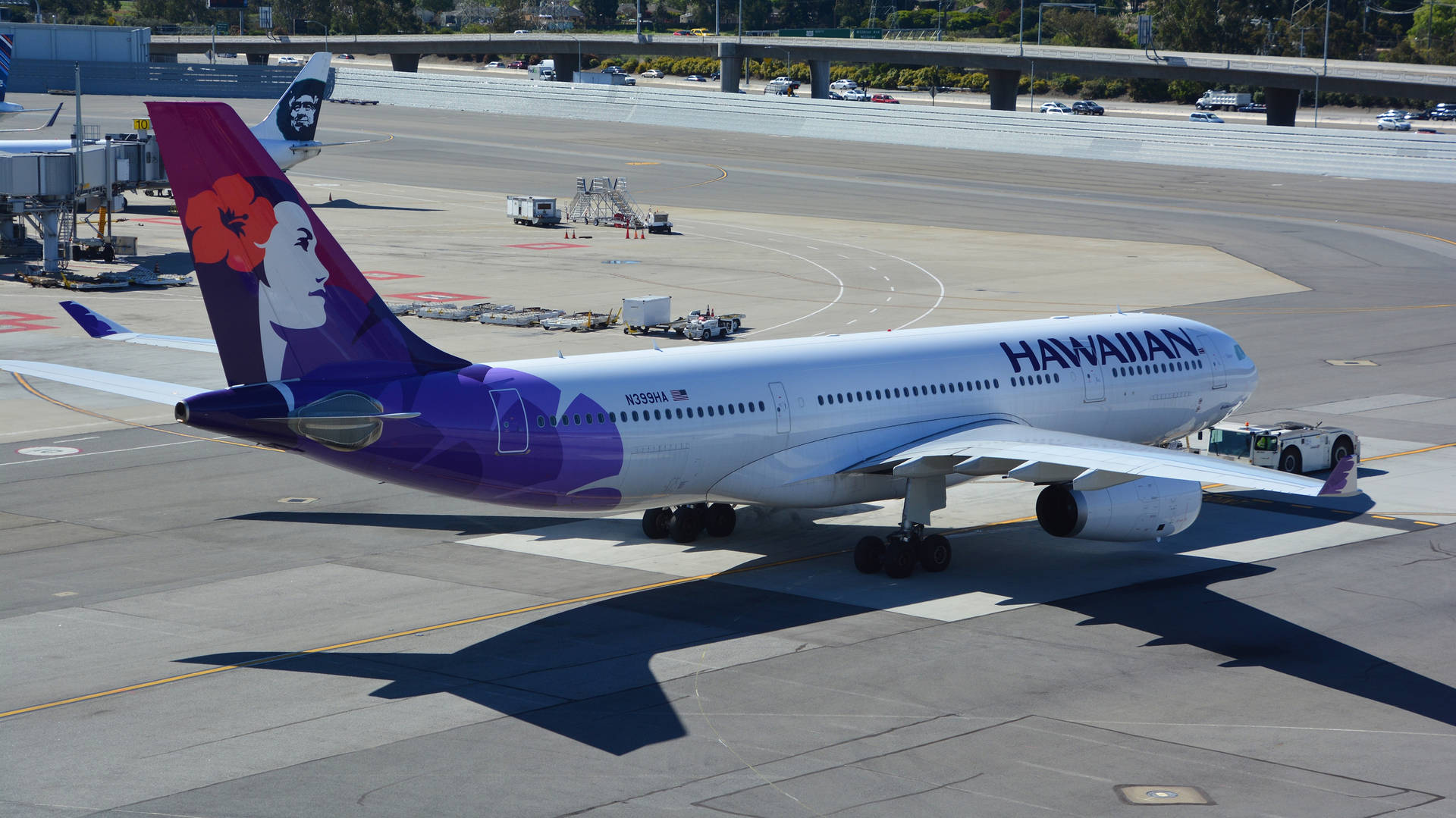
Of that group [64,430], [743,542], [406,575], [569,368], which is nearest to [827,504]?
[743,542]

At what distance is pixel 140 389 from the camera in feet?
87.5

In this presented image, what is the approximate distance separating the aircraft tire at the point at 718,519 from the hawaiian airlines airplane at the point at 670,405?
59 mm

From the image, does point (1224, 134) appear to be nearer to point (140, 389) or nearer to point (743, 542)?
point (743, 542)

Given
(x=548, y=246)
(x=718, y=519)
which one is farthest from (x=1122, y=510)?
(x=548, y=246)

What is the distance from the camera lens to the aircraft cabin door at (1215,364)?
129 ft

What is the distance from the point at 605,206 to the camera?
102 m

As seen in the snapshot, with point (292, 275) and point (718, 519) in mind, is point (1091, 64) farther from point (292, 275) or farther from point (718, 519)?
point (292, 275)

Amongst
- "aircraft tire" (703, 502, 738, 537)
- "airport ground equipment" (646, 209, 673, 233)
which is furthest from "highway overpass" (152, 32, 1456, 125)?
"aircraft tire" (703, 502, 738, 537)

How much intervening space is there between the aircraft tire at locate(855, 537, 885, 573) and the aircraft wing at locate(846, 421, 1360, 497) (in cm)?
155

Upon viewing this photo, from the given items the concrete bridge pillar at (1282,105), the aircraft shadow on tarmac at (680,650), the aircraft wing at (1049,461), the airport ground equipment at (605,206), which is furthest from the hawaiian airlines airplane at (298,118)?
the concrete bridge pillar at (1282,105)

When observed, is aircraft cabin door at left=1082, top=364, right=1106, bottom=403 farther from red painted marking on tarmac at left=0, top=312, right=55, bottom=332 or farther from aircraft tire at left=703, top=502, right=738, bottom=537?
red painted marking on tarmac at left=0, top=312, right=55, bottom=332

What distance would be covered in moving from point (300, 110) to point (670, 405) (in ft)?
256

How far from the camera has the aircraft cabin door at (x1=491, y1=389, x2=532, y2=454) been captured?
91.4 feet

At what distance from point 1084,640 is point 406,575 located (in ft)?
44.4
